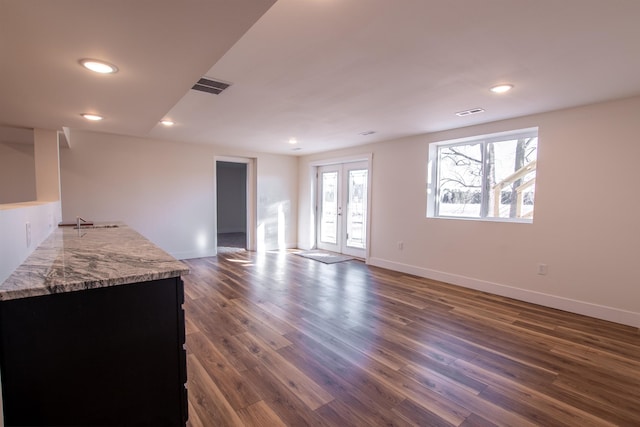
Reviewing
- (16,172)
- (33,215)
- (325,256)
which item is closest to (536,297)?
(325,256)

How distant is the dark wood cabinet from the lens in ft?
3.44

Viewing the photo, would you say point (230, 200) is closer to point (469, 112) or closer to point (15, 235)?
point (469, 112)

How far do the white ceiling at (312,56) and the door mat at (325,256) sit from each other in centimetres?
317

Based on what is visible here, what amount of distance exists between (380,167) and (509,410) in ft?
13.6

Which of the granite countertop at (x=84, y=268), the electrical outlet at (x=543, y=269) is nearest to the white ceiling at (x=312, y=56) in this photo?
the granite countertop at (x=84, y=268)

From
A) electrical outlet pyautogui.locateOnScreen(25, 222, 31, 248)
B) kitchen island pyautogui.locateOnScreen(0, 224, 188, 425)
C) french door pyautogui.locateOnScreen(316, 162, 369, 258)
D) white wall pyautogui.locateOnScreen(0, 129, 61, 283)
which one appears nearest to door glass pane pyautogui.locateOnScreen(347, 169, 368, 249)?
french door pyautogui.locateOnScreen(316, 162, 369, 258)

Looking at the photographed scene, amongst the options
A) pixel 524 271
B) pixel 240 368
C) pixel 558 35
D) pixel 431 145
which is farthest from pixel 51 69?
pixel 524 271

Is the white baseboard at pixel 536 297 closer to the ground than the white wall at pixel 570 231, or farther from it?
closer to the ground

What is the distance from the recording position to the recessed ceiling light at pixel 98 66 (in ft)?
5.14

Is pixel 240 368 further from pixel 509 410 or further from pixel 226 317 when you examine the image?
pixel 509 410

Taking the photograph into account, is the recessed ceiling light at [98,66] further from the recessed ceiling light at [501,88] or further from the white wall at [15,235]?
the recessed ceiling light at [501,88]

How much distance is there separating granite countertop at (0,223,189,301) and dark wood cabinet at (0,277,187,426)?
0.15 feet

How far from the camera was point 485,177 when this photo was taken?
167 inches

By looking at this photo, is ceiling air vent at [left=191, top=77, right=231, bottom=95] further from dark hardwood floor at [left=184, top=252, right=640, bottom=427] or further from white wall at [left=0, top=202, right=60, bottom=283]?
dark hardwood floor at [left=184, top=252, right=640, bottom=427]
